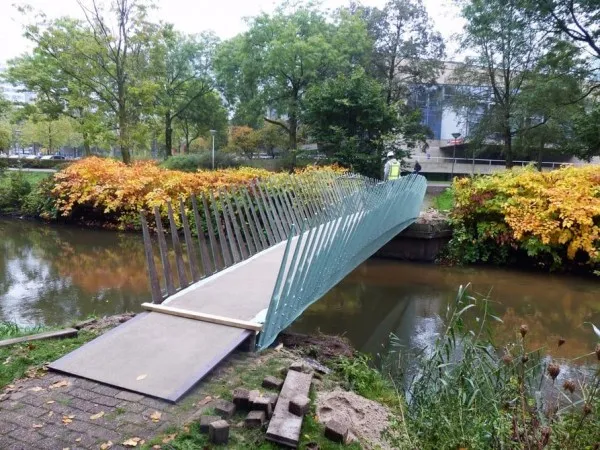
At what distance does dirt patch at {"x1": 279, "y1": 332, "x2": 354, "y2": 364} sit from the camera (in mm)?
3838

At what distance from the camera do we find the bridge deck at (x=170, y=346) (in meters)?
2.90

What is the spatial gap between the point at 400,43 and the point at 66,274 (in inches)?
801

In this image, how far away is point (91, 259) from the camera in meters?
9.62

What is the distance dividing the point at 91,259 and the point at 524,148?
19505 millimetres

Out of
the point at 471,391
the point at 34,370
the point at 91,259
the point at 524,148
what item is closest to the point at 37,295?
the point at 91,259

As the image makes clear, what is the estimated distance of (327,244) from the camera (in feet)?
13.4

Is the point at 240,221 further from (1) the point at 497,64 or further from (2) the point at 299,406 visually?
(1) the point at 497,64

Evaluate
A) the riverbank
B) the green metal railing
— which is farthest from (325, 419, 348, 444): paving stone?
the green metal railing

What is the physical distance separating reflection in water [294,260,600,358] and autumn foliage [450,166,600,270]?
50 centimetres

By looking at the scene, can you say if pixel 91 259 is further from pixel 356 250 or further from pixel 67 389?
pixel 67 389

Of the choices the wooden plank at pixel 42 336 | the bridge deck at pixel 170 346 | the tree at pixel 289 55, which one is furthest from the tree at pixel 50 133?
the bridge deck at pixel 170 346

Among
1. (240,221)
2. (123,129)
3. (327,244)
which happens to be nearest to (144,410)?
(327,244)

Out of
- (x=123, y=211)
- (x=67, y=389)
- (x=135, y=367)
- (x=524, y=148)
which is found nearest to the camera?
(x=67, y=389)

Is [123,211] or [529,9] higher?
[529,9]
